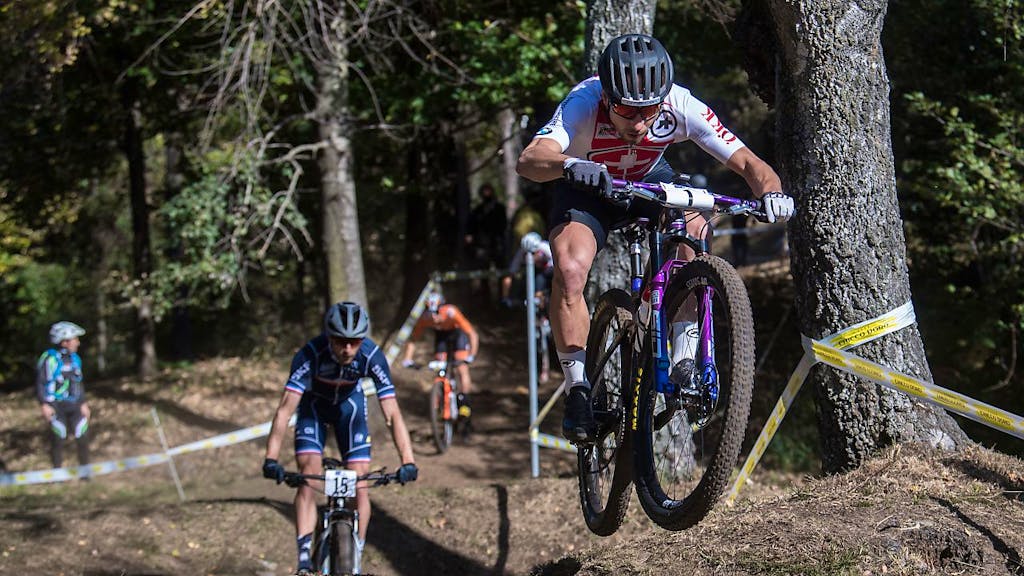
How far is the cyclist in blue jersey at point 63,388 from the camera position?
1257 cm

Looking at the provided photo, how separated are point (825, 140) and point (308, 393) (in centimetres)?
410

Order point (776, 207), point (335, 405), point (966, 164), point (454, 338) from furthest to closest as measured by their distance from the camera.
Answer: point (454, 338) → point (966, 164) → point (335, 405) → point (776, 207)

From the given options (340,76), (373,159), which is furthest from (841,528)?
(373,159)

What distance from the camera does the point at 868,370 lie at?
538 cm

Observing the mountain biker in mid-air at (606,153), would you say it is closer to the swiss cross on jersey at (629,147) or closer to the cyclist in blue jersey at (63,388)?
the swiss cross on jersey at (629,147)

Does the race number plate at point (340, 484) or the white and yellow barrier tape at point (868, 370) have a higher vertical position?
the white and yellow barrier tape at point (868, 370)

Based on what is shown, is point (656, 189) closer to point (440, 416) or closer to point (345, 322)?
point (345, 322)

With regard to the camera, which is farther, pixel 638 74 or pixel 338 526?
pixel 338 526

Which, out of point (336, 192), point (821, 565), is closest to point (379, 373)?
point (821, 565)

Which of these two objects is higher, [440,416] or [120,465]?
[440,416]

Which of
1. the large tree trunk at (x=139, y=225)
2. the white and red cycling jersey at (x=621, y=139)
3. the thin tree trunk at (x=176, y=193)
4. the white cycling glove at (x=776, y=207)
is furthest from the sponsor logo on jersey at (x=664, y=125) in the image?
the large tree trunk at (x=139, y=225)

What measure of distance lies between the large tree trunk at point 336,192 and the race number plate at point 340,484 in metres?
7.05

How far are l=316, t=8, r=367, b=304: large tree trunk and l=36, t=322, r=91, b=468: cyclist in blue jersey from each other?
3.33 metres

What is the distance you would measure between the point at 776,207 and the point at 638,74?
0.87m
